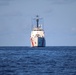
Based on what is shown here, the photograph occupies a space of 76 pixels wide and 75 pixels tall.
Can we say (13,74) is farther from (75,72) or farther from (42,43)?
(42,43)

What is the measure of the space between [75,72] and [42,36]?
Answer: 409ft

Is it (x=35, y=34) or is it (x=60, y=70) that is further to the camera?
(x=35, y=34)

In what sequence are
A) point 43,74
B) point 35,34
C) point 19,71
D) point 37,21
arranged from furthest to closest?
point 37,21 < point 35,34 < point 19,71 < point 43,74

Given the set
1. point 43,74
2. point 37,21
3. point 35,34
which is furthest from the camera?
point 37,21

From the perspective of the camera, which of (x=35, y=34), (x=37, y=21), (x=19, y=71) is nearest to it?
(x=19, y=71)

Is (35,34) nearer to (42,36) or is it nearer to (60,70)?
(42,36)

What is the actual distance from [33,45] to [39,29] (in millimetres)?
7335

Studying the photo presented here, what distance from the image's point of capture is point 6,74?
54219 mm

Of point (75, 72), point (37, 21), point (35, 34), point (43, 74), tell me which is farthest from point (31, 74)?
point (37, 21)

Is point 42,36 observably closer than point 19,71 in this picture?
No

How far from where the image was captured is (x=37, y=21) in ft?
655

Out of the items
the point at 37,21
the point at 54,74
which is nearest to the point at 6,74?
the point at 54,74

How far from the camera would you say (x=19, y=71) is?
189ft

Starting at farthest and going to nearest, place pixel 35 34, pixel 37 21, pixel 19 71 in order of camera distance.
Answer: pixel 37 21
pixel 35 34
pixel 19 71
